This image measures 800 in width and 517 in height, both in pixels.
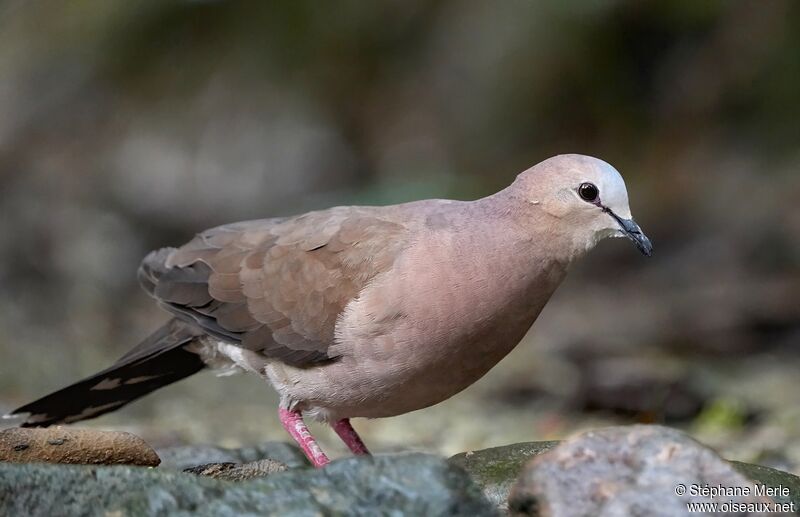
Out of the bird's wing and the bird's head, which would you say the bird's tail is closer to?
the bird's wing

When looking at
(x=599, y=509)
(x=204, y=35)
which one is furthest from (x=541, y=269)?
(x=204, y=35)

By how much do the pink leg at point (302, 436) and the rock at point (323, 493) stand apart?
1.61 m

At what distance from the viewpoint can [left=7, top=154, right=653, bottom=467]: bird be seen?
4137 millimetres

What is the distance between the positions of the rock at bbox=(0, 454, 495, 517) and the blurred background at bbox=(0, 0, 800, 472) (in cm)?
554

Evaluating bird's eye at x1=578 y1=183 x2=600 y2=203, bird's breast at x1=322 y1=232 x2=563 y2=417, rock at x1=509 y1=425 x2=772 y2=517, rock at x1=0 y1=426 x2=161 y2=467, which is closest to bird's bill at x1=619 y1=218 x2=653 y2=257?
bird's eye at x1=578 y1=183 x2=600 y2=203

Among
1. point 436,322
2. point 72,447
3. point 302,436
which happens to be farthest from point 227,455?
point 436,322

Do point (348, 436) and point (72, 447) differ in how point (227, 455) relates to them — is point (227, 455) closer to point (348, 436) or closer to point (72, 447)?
point (348, 436)

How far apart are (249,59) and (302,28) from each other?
612 mm

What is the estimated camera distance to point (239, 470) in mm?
4020

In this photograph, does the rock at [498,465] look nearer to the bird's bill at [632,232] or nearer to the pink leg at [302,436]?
the pink leg at [302,436]

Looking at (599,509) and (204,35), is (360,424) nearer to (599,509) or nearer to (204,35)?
(599,509)

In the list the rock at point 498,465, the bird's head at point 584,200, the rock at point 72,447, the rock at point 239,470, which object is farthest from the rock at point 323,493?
the bird's head at point 584,200

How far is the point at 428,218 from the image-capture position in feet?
14.7

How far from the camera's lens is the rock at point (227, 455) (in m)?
4.68
